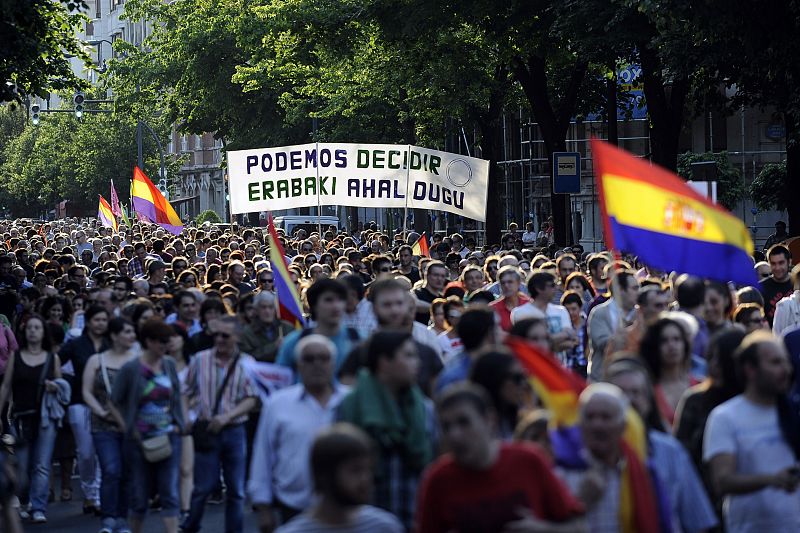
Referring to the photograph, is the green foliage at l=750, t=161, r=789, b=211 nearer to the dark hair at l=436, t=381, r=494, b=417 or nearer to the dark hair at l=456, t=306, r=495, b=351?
the dark hair at l=456, t=306, r=495, b=351

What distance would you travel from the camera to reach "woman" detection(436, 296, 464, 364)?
1077cm

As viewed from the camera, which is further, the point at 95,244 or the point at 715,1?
the point at 95,244

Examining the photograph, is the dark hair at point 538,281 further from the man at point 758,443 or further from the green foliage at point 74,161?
the green foliage at point 74,161

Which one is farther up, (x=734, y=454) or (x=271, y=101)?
(x=271, y=101)

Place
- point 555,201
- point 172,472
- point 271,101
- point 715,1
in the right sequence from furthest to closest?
1. point 271,101
2. point 555,201
3. point 715,1
4. point 172,472

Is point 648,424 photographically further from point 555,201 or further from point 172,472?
point 555,201

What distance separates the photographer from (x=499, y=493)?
210 inches

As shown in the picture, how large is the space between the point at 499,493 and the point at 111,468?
587 cm

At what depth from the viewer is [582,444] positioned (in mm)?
5844

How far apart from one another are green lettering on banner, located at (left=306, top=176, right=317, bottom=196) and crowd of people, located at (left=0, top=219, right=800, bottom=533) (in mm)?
9264

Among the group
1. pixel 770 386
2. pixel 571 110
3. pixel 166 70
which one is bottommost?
pixel 770 386

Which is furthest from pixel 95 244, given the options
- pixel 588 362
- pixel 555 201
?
pixel 588 362

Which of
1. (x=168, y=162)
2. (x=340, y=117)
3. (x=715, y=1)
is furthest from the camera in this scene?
(x=168, y=162)

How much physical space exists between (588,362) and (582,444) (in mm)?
6722
